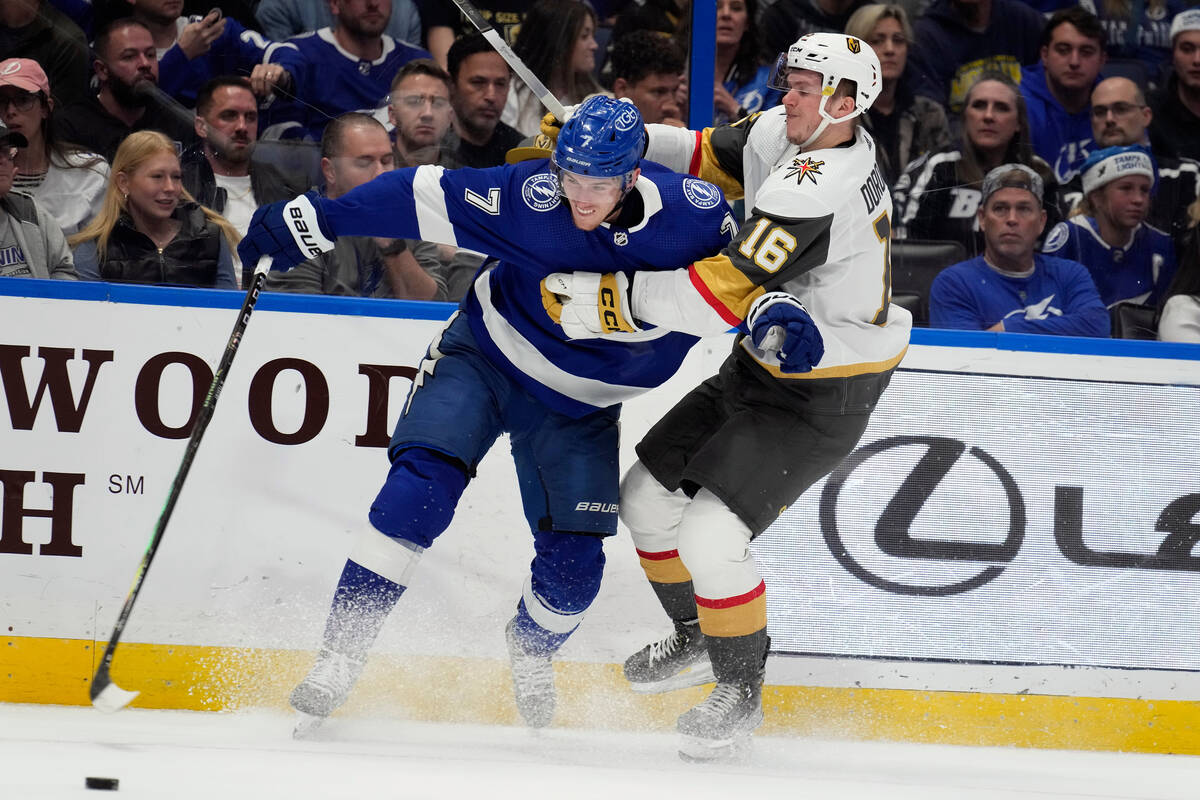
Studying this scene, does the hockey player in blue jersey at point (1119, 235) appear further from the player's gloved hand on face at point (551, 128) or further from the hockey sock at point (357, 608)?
the hockey sock at point (357, 608)

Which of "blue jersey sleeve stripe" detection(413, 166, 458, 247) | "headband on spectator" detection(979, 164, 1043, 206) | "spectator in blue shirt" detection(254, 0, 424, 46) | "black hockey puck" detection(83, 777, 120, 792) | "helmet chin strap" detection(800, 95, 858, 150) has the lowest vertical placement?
"black hockey puck" detection(83, 777, 120, 792)

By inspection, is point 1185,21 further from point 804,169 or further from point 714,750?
point 714,750

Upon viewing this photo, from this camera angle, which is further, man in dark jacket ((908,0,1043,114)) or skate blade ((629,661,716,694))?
man in dark jacket ((908,0,1043,114))

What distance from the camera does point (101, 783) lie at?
2373 mm

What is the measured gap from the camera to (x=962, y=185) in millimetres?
3662

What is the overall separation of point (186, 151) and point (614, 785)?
2066 millimetres

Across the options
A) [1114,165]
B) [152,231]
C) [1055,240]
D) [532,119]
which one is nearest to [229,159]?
[152,231]

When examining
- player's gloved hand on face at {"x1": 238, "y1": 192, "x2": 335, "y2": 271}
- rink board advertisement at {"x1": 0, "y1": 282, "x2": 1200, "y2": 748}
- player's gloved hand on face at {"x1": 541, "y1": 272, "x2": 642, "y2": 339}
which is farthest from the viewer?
rink board advertisement at {"x1": 0, "y1": 282, "x2": 1200, "y2": 748}

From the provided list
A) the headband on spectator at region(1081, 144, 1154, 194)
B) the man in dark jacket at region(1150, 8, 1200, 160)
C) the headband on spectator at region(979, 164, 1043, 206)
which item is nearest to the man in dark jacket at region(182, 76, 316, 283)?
the headband on spectator at region(979, 164, 1043, 206)

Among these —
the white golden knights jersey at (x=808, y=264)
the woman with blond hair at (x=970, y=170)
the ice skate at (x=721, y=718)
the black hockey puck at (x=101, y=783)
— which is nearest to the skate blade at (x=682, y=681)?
the ice skate at (x=721, y=718)

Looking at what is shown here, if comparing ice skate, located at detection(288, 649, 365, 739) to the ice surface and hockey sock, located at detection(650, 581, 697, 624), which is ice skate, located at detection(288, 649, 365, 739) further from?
hockey sock, located at detection(650, 581, 697, 624)

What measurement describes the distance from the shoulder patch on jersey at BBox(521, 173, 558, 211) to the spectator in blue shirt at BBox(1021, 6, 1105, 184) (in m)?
1.67

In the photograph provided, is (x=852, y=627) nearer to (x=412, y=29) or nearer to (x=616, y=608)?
(x=616, y=608)

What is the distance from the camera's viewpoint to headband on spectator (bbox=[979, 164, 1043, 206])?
367 cm
